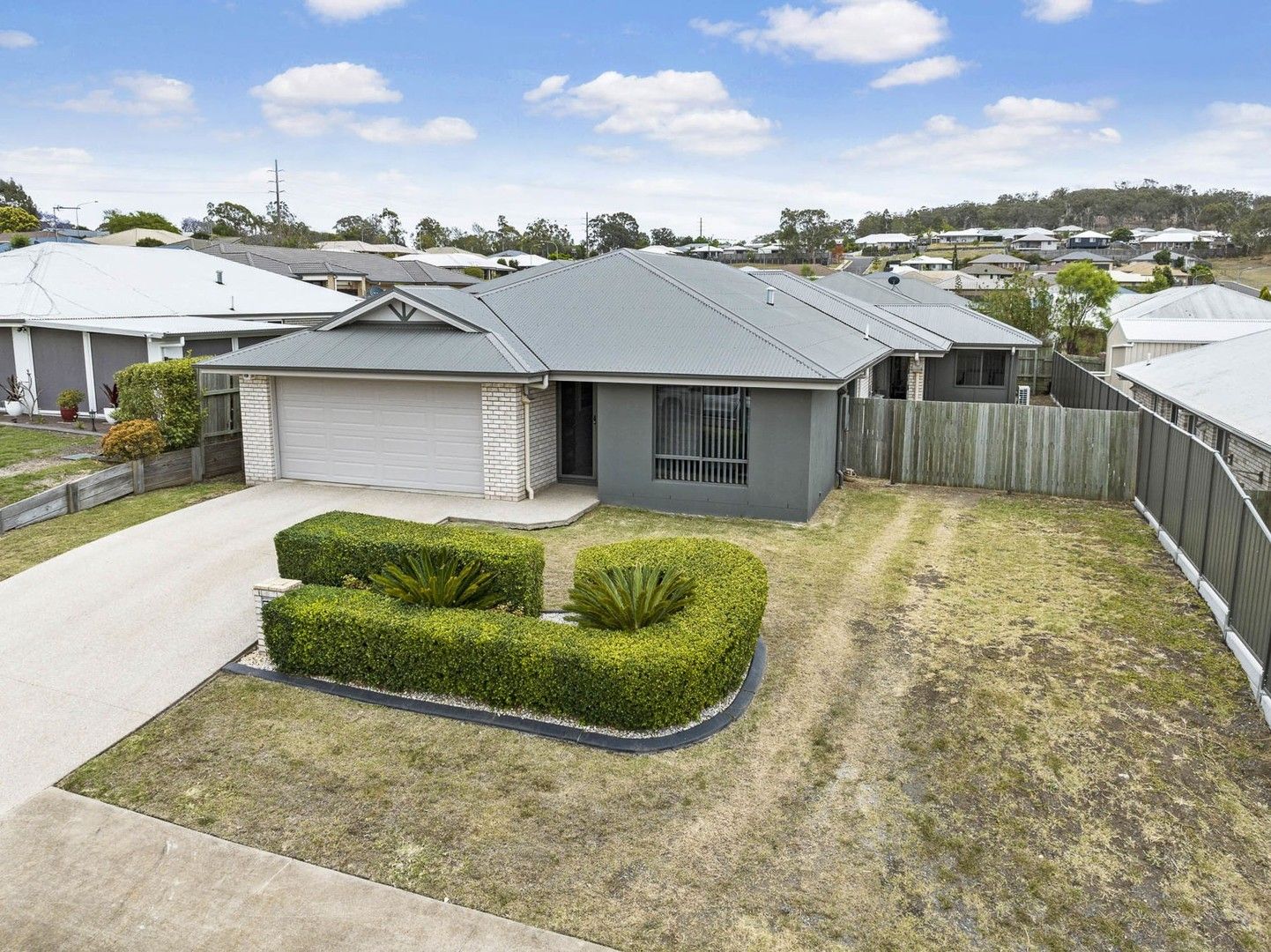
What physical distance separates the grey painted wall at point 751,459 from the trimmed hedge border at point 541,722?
598cm

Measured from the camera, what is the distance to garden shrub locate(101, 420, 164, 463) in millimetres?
15328

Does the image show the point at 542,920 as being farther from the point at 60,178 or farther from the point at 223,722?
the point at 60,178

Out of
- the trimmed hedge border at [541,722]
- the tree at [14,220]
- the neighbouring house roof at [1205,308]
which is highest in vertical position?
the tree at [14,220]

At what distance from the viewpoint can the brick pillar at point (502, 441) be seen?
1449 centimetres

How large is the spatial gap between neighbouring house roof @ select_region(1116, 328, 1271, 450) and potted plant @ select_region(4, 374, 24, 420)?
81.9 feet

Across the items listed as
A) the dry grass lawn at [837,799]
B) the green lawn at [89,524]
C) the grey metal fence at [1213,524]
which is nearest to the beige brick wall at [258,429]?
the green lawn at [89,524]

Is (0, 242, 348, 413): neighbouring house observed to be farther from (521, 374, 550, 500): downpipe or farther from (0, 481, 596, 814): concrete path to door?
(521, 374, 550, 500): downpipe

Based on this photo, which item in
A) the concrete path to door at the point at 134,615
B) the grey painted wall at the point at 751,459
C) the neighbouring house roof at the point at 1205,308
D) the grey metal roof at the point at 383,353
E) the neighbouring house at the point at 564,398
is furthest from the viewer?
the neighbouring house roof at the point at 1205,308

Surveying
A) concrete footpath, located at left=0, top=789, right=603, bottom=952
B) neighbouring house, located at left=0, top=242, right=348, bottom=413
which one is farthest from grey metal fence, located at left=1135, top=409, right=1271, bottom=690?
neighbouring house, located at left=0, top=242, right=348, bottom=413

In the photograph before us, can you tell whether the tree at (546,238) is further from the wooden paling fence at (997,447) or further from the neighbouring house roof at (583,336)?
the wooden paling fence at (997,447)

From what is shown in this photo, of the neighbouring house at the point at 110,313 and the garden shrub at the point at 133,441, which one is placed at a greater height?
the neighbouring house at the point at 110,313

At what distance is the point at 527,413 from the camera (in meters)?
14.8

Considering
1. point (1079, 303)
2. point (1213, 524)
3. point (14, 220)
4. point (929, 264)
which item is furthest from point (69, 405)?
point (929, 264)

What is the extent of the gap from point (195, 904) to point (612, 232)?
107742 mm
